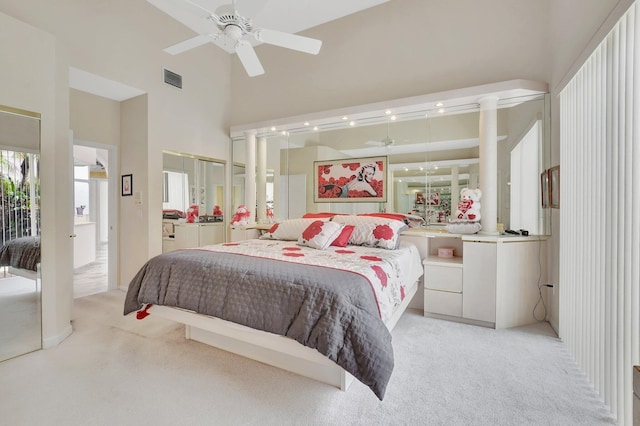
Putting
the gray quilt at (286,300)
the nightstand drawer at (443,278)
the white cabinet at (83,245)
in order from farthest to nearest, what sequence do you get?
the white cabinet at (83,245) < the nightstand drawer at (443,278) < the gray quilt at (286,300)

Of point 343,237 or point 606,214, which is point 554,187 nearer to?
point 606,214

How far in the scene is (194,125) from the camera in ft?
14.7

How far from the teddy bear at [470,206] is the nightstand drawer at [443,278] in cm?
59

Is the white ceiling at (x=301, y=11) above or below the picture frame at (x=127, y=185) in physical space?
above

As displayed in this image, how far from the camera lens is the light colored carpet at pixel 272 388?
1627mm

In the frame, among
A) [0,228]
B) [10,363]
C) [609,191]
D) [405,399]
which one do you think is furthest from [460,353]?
[0,228]

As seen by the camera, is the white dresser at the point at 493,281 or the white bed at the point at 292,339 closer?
the white bed at the point at 292,339

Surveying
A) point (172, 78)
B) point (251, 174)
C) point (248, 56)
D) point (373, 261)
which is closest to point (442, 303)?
point (373, 261)

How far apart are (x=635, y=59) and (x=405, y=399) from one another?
7.12ft

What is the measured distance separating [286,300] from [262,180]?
10.6 ft

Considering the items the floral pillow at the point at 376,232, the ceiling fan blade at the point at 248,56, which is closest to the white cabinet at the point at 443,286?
the floral pillow at the point at 376,232

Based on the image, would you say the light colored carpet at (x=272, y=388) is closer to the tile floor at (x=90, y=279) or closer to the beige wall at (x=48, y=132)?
the beige wall at (x=48, y=132)

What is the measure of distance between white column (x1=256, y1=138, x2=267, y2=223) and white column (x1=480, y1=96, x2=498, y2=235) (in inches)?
121

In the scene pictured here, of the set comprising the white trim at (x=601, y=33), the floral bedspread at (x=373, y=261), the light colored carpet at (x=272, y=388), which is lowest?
the light colored carpet at (x=272, y=388)
